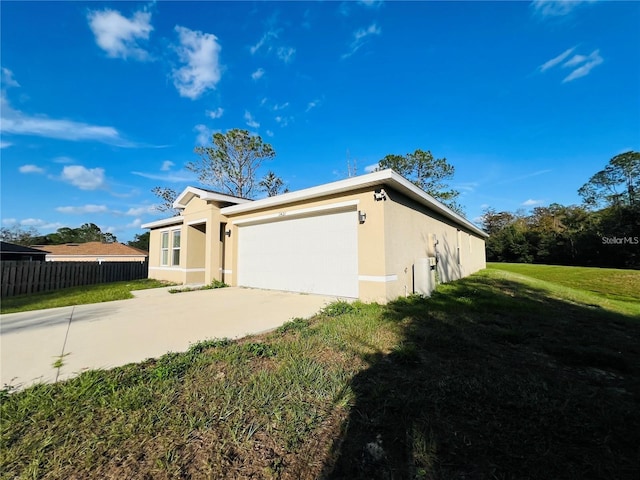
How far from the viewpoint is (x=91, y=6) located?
6656mm

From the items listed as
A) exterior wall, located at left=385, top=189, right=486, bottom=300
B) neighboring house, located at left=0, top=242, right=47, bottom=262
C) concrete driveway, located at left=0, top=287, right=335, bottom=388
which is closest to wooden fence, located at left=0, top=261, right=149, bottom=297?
concrete driveway, located at left=0, top=287, right=335, bottom=388

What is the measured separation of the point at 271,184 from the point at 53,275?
1558 centimetres

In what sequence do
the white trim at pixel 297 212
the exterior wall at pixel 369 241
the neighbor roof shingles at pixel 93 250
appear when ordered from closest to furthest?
the exterior wall at pixel 369 241
the white trim at pixel 297 212
the neighbor roof shingles at pixel 93 250

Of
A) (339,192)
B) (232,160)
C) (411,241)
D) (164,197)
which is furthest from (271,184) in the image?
(411,241)

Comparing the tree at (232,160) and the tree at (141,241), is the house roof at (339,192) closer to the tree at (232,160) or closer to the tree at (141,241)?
the tree at (232,160)

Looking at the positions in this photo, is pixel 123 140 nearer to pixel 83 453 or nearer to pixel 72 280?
pixel 72 280

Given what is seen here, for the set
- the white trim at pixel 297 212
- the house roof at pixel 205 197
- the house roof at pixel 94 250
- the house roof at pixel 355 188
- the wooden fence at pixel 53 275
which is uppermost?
the house roof at pixel 205 197

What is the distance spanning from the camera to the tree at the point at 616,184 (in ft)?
86.1

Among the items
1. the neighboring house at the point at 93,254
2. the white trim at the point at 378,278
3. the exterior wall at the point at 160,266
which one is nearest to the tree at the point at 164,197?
the neighboring house at the point at 93,254

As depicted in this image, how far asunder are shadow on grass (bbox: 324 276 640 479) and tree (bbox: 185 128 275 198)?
831 inches

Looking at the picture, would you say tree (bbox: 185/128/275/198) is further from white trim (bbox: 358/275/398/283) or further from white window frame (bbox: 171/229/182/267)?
white trim (bbox: 358/275/398/283)

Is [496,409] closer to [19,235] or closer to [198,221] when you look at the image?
[198,221]

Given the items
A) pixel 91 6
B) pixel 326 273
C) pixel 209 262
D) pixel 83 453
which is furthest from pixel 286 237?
pixel 91 6

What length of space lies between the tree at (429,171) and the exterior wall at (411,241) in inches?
508
